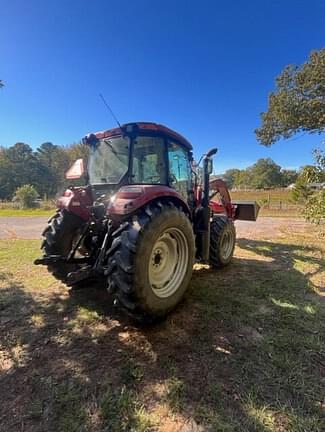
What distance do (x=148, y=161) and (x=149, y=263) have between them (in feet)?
5.02

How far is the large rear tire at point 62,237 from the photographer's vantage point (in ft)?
11.4

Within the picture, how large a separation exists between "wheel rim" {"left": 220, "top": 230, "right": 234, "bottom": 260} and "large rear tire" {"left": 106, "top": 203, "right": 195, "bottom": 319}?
1.94 metres

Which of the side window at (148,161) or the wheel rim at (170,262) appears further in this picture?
the side window at (148,161)

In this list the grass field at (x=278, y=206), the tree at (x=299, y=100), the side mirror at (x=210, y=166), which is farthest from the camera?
the grass field at (x=278, y=206)

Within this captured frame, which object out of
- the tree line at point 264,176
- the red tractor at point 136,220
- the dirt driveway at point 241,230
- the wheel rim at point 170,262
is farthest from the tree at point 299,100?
the tree line at point 264,176

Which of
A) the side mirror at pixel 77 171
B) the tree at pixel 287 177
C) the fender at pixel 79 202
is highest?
the tree at pixel 287 177

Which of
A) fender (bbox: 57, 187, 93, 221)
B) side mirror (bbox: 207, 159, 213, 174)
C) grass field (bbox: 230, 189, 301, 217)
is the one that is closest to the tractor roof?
side mirror (bbox: 207, 159, 213, 174)

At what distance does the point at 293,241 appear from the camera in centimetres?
771

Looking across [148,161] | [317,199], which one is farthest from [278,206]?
[148,161]

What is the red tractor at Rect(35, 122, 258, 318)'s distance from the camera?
2379mm

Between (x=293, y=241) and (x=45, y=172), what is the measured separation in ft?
183

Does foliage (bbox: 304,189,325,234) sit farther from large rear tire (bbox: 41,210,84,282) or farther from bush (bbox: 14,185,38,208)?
bush (bbox: 14,185,38,208)

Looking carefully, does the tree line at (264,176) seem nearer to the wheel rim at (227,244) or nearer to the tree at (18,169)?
the tree at (18,169)

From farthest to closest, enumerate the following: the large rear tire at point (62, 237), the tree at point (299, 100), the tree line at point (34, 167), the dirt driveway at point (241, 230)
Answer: the tree line at point (34, 167)
the tree at point (299, 100)
the dirt driveway at point (241, 230)
the large rear tire at point (62, 237)
